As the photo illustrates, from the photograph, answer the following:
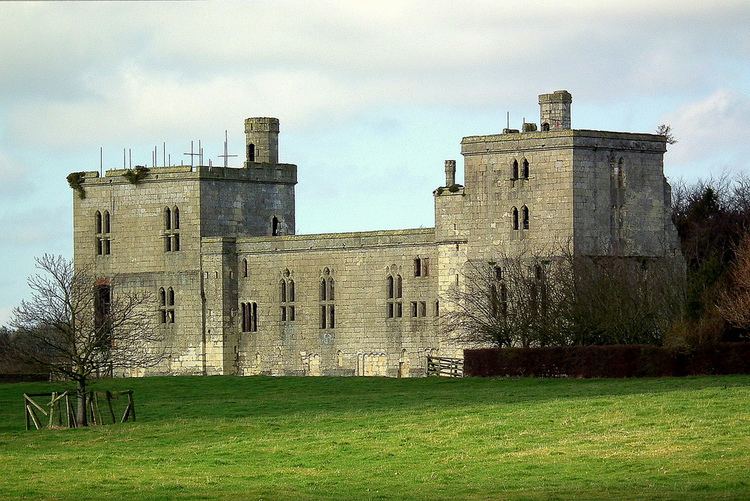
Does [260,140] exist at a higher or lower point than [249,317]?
higher

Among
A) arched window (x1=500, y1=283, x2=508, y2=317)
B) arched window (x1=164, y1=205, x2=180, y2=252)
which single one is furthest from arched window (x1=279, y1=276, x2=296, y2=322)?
arched window (x1=500, y1=283, x2=508, y2=317)

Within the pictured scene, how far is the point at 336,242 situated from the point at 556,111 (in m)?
12.4

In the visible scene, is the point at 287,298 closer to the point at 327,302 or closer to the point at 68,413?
the point at 327,302

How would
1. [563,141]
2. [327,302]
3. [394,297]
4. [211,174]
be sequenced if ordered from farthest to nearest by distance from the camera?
1. [211,174]
2. [327,302]
3. [394,297]
4. [563,141]

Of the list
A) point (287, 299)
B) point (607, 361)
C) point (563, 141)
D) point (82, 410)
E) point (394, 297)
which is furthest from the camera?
point (287, 299)

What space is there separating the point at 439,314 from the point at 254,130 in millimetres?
18216

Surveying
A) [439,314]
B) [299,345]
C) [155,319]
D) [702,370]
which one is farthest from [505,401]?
[155,319]

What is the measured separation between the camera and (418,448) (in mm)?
48562

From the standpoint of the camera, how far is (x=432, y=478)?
141ft

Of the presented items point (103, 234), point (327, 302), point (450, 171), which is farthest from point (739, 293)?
point (103, 234)

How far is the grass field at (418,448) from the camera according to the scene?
4094 centimetres

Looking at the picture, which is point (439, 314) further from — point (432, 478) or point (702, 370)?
point (432, 478)

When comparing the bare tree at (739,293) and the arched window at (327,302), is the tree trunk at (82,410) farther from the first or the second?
the arched window at (327,302)

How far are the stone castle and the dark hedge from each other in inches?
293
